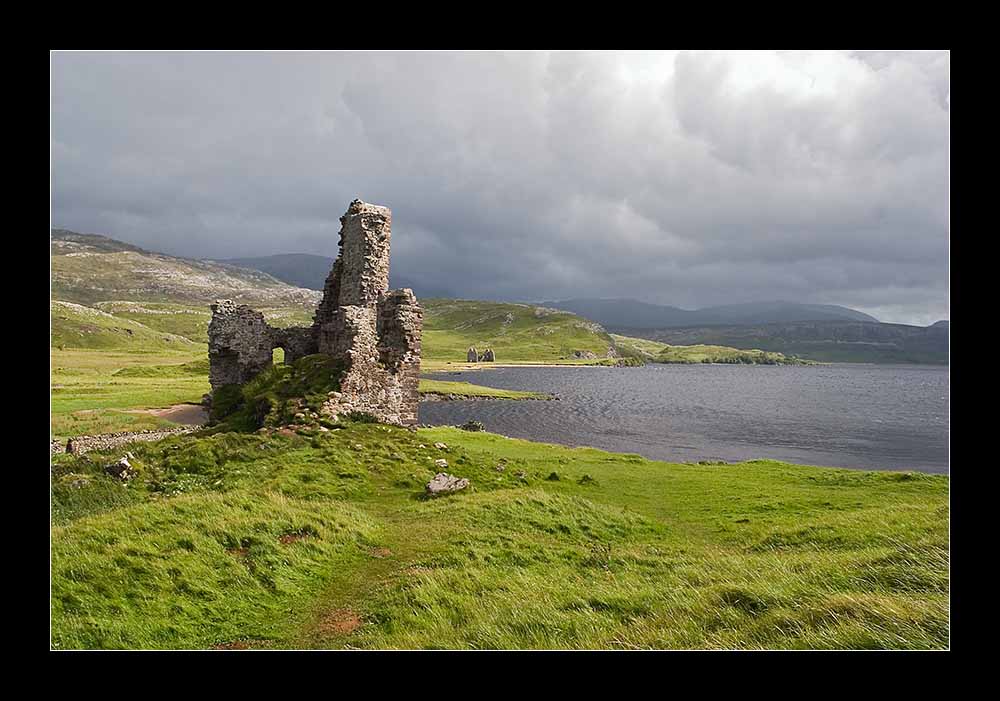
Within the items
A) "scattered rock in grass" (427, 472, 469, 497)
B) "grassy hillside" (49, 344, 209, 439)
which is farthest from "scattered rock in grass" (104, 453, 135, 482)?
"scattered rock in grass" (427, 472, 469, 497)

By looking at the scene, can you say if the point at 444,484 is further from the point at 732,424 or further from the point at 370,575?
the point at 732,424

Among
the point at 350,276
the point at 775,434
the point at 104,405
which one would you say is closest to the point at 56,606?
the point at 350,276

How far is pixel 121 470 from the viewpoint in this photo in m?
16.3

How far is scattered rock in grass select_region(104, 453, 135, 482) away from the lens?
16125 millimetres

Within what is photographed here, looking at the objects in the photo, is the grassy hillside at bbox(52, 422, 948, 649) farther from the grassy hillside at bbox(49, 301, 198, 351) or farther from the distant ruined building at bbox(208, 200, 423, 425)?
the grassy hillside at bbox(49, 301, 198, 351)

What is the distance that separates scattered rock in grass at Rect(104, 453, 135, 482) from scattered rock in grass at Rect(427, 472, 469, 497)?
9.43 meters

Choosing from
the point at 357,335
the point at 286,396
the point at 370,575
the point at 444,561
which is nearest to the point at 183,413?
the point at 286,396

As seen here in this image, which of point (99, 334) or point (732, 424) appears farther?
point (99, 334)

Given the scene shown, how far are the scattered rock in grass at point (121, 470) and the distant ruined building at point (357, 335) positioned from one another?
8.66 metres

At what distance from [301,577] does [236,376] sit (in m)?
A: 26.2

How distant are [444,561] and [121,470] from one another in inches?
460

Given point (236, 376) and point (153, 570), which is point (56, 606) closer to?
point (153, 570)
